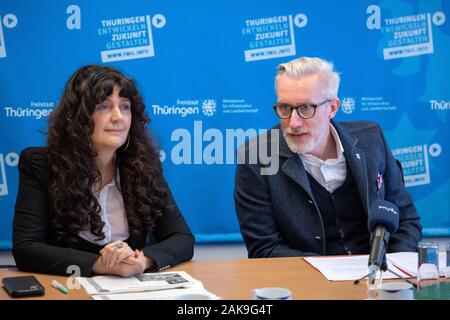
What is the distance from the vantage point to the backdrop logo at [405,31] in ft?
11.7

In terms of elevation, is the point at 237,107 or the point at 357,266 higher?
the point at 237,107

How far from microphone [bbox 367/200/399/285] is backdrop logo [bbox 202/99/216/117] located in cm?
169

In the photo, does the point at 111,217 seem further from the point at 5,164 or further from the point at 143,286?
the point at 5,164

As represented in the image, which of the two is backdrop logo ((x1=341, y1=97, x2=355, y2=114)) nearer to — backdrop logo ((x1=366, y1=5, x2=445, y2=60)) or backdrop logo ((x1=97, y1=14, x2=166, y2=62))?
backdrop logo ((x1=366, y1=5, x2=445, y2=60))

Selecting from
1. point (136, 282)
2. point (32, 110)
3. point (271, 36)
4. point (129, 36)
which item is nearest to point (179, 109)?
point (129, 36)

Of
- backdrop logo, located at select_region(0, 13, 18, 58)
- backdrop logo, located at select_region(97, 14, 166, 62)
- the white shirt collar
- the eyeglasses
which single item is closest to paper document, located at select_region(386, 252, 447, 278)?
the white shirt collar

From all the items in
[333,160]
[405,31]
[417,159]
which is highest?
[405,31]

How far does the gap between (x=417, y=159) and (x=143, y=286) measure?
7.29 ft

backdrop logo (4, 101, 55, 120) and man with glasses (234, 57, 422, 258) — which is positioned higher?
backdrop logo (4, 101, 55, 120)

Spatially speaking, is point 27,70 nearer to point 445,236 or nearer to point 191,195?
point 191,195

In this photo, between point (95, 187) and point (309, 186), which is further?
point (309, 186)

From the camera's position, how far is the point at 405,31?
3.61m

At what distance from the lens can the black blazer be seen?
2162mm

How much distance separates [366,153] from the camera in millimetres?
2846
